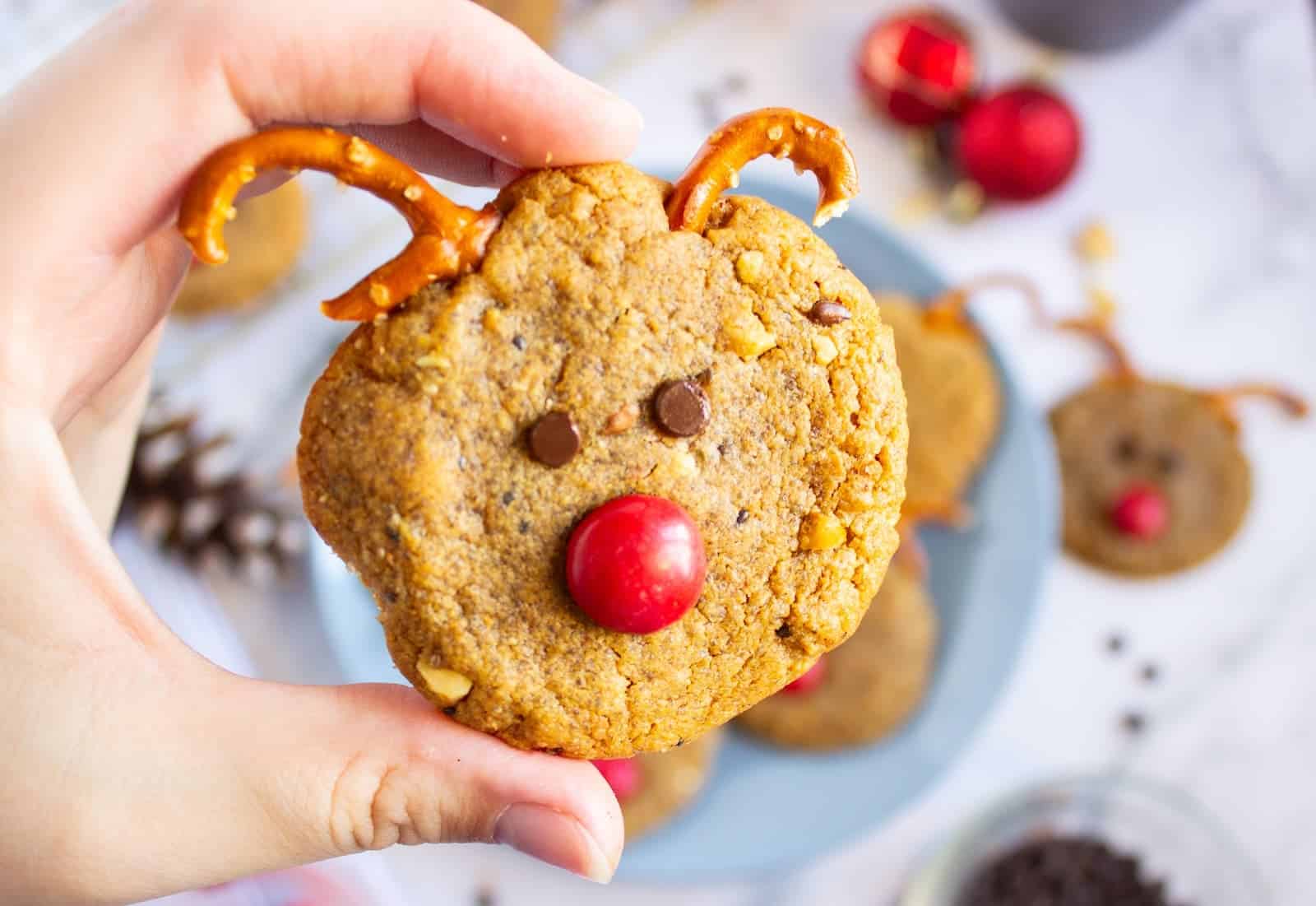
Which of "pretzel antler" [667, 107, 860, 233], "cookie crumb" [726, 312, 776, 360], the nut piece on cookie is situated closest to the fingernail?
the nut piece on cookie

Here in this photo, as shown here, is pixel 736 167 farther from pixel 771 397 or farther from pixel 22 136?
pixel 22 136

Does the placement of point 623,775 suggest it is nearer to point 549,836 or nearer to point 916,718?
point 916,718

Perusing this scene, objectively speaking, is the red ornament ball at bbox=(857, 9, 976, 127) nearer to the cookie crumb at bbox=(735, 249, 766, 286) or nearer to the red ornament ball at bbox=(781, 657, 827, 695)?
the red ornament ball at bbox=(781, 657, 827, 695)

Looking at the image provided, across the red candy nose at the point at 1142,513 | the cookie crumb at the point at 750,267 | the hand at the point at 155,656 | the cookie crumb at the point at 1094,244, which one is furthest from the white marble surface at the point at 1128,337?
the cookie crumb at the point at 750,267

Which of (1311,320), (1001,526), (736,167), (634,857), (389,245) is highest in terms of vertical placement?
(736,167)

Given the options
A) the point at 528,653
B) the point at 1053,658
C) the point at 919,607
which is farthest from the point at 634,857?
the point at 528,653

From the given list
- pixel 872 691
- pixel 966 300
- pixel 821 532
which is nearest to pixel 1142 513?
pixel 966 300
